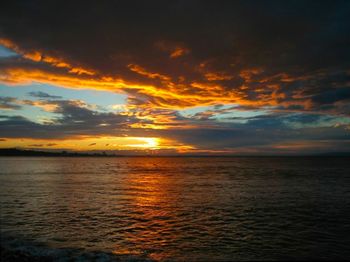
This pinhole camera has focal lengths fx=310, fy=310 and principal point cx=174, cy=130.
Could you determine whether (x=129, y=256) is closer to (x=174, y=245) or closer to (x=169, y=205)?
(x=174, y=245)

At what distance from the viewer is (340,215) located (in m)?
30.2

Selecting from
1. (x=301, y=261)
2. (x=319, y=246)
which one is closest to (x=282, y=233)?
(x=319, y=246)

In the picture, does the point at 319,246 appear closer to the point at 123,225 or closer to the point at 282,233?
the point at 282,233

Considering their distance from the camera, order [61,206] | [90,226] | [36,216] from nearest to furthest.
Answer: [90,226] → [36,216] → [61,206]

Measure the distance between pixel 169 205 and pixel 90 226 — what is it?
12.9m

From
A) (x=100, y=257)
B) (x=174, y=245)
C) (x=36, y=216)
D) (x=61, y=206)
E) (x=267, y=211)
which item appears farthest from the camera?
(x=61, y=206)

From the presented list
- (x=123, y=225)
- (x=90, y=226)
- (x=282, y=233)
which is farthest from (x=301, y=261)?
(x=90, y=226)

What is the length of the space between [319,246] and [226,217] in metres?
9.97

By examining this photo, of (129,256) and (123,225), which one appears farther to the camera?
(123,225)

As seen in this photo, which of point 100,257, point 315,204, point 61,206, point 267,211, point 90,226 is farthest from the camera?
point 315,204

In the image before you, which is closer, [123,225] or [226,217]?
[123,225]

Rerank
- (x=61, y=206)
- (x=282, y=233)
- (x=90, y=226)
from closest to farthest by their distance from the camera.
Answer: (x=282, y=233) < (x=90, y=226) < (x=61, y=206)

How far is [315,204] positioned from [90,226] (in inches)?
1035

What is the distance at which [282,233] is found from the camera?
23.5m
